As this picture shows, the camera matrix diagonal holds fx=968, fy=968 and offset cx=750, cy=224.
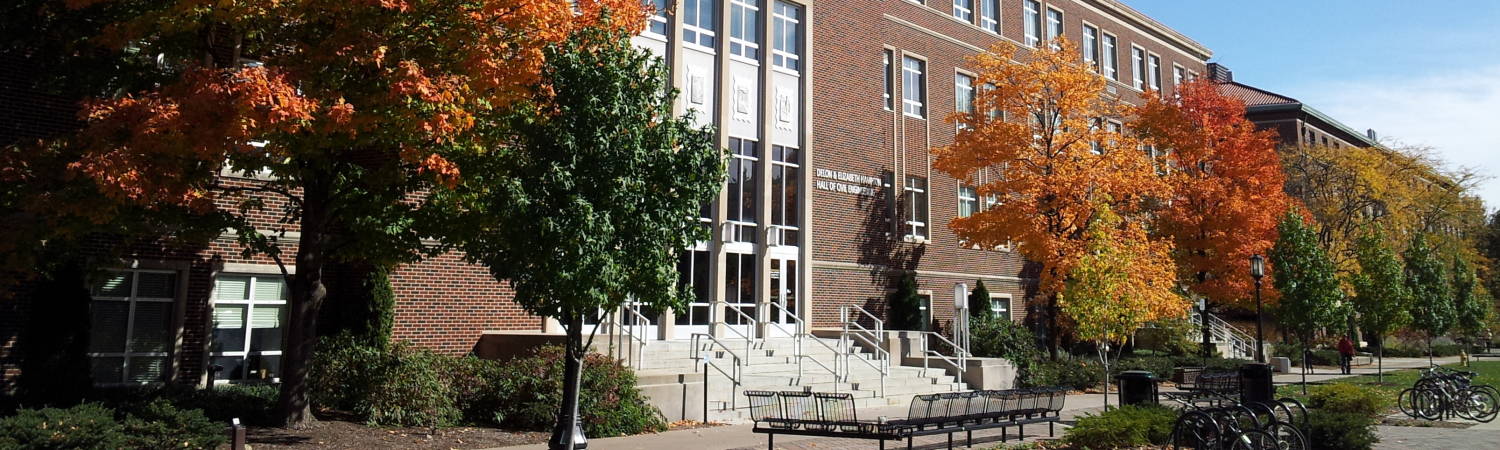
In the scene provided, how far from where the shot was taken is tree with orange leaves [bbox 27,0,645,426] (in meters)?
9.38

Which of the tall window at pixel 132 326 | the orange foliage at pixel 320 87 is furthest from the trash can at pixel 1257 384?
the tall window at pixel 132 326

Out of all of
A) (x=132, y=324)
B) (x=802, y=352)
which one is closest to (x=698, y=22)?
(x=802, y=352)

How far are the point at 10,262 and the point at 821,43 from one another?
1893cm

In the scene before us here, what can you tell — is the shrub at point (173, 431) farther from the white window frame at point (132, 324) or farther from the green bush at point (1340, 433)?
the green bush at point (1340, 433)

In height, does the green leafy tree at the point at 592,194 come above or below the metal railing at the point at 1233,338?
above

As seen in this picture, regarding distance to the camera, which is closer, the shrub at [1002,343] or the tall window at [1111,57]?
the shrub at [1002,343]

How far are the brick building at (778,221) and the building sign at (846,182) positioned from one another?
0.04m

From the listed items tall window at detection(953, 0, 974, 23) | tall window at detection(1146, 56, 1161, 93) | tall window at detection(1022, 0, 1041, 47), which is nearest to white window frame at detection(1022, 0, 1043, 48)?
tall window at detection(1022, 0, 1041, 47)

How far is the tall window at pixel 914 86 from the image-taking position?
1107 inches

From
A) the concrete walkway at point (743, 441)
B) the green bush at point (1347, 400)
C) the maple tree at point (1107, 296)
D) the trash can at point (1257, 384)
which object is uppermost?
the maple tree at point (1107, 296)

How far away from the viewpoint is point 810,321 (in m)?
23.8

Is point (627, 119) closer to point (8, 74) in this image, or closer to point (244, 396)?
point (244, 396)

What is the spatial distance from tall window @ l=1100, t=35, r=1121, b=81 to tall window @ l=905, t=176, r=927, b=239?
13.0 meters

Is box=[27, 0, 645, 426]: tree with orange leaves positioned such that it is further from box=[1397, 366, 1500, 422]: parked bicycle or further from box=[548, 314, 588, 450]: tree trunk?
box=[1397, 366, 1500, 422]: parked bicycle
